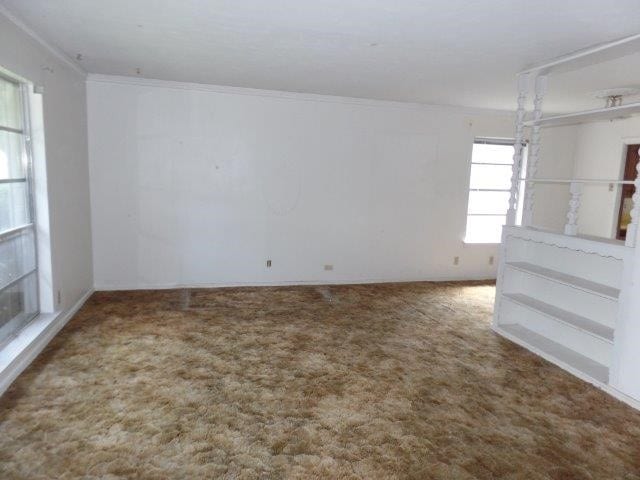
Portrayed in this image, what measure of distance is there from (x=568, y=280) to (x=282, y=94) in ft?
12.4

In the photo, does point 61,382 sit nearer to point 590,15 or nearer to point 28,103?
point 28,103

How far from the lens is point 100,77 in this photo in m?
4.78

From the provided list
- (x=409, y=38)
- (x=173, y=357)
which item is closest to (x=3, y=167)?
(x=173, y=357)

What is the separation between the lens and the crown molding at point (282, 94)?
4.84m

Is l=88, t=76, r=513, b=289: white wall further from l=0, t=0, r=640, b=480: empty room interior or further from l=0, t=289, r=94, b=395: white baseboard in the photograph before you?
l=0, t=289, r=94, b=395: white baseboard

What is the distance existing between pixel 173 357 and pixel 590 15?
3.73 meters

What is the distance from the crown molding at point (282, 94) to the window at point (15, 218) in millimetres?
1590

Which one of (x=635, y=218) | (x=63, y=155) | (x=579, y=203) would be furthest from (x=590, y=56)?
(x=63, y=155)

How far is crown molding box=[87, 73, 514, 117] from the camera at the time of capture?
4.84 metres

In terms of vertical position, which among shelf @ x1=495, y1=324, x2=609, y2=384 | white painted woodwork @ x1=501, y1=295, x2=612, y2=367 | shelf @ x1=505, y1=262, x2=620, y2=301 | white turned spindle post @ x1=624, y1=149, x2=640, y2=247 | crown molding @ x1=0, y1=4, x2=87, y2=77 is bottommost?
shelf @ x1=495, y1=324, x2=609, y2=384

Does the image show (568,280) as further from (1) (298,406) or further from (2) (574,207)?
(1) (298,406)

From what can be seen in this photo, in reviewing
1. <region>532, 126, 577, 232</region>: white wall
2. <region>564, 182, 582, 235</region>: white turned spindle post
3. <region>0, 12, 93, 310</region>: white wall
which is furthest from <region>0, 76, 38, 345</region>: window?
<region>532, 126, 577, 232</region>: white wall

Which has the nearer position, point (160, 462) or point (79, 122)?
point (160, 462)

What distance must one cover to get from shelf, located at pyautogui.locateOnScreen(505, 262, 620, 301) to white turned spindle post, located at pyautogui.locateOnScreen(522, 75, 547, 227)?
413 millimetres
